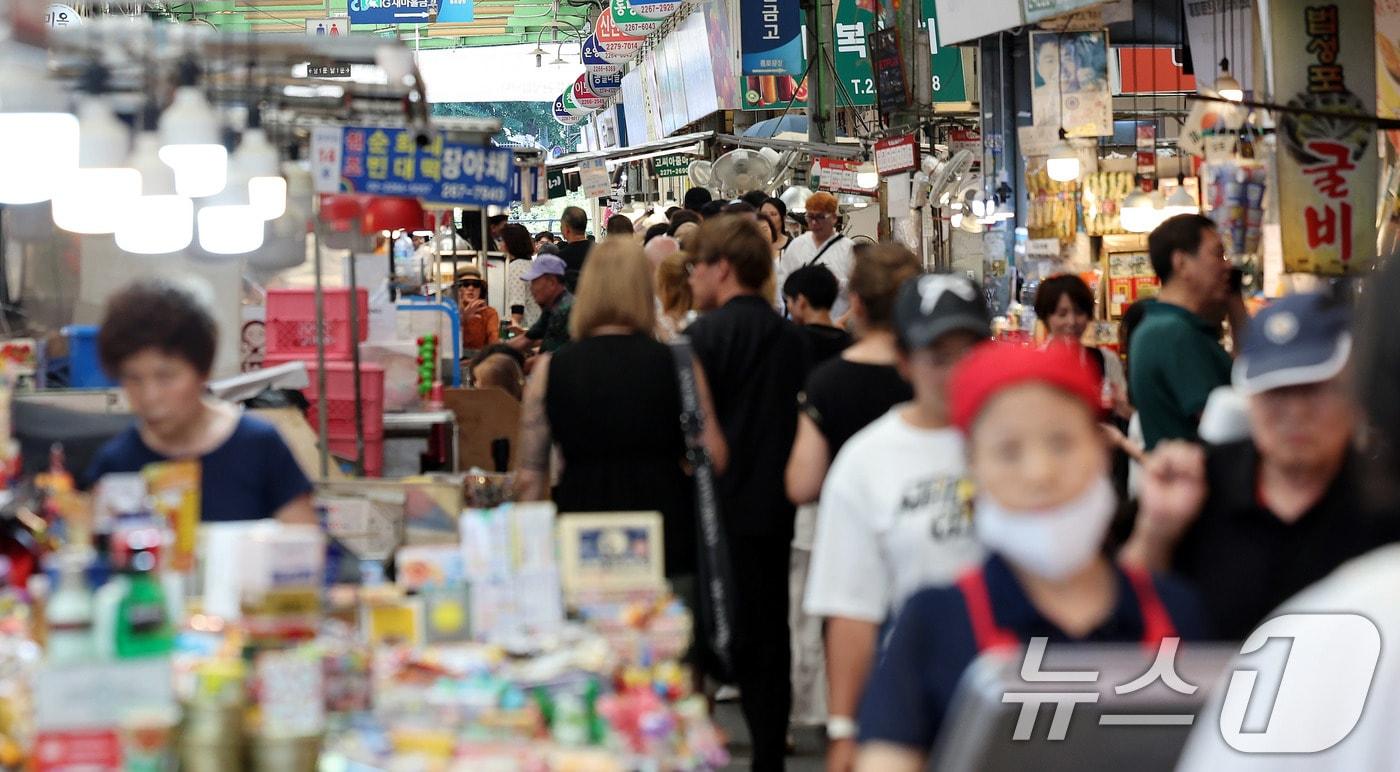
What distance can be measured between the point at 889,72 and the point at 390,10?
1130 cm

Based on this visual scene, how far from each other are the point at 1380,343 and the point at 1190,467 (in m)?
1.29

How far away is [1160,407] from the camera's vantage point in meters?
5.57

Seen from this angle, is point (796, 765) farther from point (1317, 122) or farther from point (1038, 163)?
point (1038, 163)

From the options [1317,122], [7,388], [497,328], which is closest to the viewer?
[7,388]

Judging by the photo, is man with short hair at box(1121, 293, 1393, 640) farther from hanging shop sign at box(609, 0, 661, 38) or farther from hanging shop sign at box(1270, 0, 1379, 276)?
hanging shop sign at box(609, 0, 661, 38)

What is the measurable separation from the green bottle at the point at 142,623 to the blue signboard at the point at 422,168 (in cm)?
451

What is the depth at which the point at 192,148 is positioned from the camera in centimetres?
538

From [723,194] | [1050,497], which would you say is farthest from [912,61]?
[1050,497]

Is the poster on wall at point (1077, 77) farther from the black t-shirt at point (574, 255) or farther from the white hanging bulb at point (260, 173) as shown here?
the white hanging bulb at point (260, 173)

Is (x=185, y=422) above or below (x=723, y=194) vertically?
below

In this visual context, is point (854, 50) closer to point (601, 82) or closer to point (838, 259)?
point (838, 259)

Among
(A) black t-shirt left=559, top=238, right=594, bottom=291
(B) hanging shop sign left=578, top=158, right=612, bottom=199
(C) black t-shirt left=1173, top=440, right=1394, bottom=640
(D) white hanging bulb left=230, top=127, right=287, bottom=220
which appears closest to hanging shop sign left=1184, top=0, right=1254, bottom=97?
(A) black t-shirt left=559, top=238, right=594, bottom=291

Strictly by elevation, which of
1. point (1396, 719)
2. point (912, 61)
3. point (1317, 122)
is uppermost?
point (912, 61)

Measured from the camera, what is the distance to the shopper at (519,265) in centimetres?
1437
